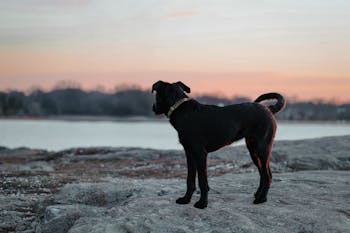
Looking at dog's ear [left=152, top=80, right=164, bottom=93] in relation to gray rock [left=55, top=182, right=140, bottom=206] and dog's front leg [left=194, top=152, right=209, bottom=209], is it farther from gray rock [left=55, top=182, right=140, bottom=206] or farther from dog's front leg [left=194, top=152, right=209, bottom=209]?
gray rock [left=55, top=182, right=140, bottom=206]

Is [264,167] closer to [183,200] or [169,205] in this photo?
[183,200]

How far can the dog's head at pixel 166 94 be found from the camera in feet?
29.3

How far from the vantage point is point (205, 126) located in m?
9.00

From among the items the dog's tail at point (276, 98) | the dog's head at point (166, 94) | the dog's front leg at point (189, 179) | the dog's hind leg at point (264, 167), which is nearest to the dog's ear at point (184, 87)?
the dog's head at point (166, 94)

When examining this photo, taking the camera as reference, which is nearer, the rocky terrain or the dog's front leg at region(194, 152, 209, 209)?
the rocky terrain

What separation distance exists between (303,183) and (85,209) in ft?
15.4

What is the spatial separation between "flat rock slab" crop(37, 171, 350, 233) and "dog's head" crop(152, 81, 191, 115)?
164 cm

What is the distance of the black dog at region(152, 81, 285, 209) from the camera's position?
29.3ft

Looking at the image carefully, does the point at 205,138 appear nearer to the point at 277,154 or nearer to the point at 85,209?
the point at 85,209

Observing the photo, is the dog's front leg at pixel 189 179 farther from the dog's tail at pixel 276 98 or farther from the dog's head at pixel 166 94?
the dog's tail at pixel 276 98

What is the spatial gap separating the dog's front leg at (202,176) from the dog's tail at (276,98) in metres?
1.68

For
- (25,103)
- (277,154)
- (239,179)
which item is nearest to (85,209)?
(239,179)

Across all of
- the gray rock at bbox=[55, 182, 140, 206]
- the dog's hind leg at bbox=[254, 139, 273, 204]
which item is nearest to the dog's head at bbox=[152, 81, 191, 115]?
the dog's hind leg at bbox=[254, 139, 273, 204]

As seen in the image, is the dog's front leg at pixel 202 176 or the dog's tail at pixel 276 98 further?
the dog's tail at pixel 276 98
